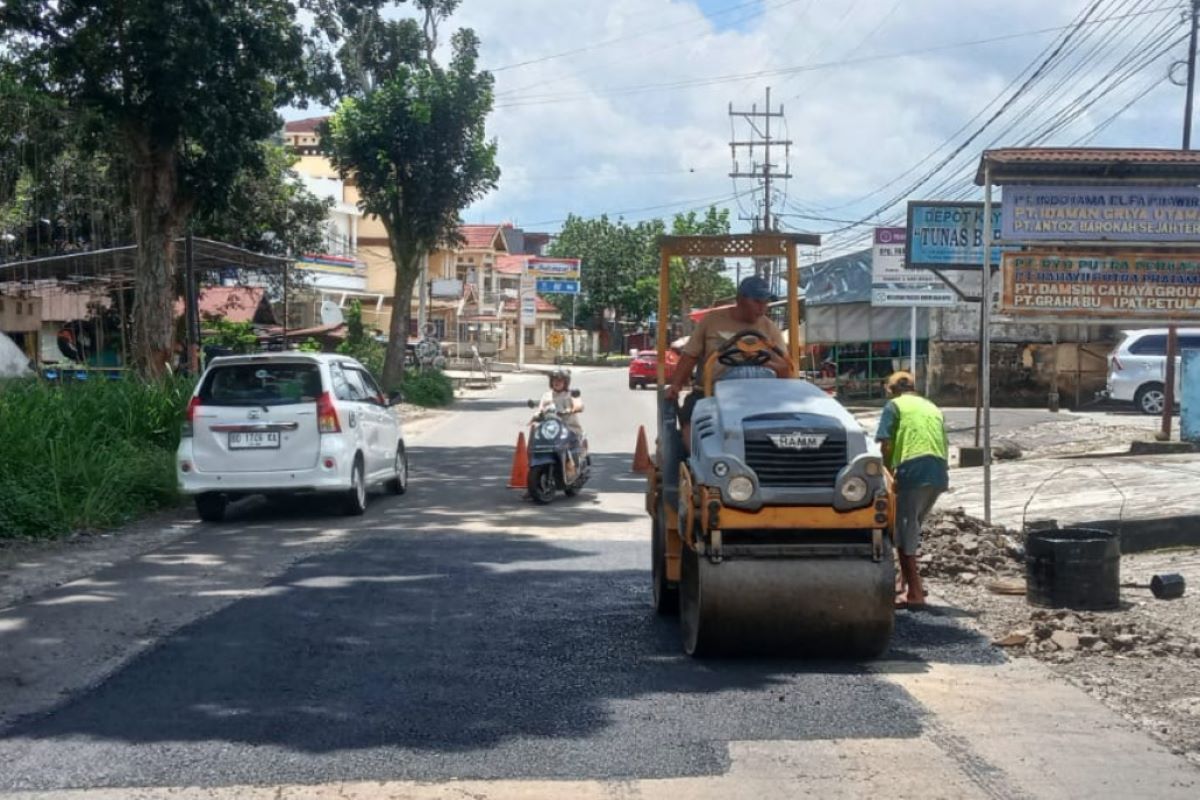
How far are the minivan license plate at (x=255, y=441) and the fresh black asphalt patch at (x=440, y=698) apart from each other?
3774 millimetres

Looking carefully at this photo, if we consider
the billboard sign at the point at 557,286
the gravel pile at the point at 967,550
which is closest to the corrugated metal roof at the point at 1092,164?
the gravel pile at the point at 967,550

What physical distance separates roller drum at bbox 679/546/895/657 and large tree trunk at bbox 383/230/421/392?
2749 cm

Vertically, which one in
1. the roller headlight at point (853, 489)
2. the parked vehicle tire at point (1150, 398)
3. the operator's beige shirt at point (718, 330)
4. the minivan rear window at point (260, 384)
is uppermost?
the operator's beige shirt at point (718, 330)

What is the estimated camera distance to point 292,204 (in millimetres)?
37438

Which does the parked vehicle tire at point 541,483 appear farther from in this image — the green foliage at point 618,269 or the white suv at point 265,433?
the green foliage at point 618,269

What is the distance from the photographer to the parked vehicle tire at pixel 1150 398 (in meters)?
26.1

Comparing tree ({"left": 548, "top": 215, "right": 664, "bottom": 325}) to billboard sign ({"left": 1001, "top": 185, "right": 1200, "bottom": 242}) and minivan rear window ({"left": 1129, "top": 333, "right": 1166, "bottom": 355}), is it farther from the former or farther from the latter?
billboard sign ({"left": 1001, "top": 185, "right": 1200, "bottom": 242})

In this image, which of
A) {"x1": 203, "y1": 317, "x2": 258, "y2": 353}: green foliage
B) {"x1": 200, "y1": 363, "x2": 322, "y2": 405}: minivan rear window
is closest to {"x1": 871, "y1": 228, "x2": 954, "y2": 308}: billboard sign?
{"x1": 203, "y1": 317, "x2": 258, "y2": 353}: green foliage

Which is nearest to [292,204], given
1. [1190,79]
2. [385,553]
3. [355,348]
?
[355,348]

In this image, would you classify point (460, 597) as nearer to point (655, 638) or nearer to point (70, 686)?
point (655, 638)

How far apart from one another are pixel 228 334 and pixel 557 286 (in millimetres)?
47919

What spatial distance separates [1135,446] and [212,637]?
12889 millimetres

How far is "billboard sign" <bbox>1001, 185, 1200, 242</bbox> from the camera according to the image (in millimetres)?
11328

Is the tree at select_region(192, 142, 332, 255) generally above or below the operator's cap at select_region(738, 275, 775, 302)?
above
